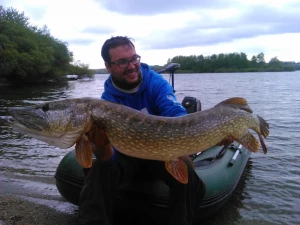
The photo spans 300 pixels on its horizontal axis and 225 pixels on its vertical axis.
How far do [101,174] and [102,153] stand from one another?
21cm

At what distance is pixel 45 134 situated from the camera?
8.95 ft

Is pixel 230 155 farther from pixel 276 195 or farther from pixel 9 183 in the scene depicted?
pixel 9 183

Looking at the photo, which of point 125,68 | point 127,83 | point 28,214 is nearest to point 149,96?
point 127,83

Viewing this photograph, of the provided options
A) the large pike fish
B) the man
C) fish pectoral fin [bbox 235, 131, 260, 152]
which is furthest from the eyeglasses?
fish pectoral fin [bbox 235, 131, 260, 152]

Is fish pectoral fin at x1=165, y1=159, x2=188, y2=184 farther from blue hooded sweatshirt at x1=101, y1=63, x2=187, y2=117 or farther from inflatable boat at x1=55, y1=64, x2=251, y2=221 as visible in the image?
blue hooded sweatshirt at x1=101, y1=63, x2=187, y2=117

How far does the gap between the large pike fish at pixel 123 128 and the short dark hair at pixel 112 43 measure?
743 millimetres

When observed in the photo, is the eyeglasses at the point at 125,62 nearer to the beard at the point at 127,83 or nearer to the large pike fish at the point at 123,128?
the beard at the point at 127,83

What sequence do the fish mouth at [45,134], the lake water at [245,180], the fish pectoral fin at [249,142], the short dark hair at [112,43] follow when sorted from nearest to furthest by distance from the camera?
1. the fish mouth at [45,134]
2. the fish pectoral fin at [249,142]
3. the short dark hair at [112,43]
4. the lake water at [245,180]

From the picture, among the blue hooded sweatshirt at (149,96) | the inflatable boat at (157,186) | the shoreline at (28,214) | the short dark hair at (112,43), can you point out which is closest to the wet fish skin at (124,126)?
the blue hooded sweatshirt at (149,96)

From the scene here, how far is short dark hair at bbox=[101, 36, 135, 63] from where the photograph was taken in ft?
11.0

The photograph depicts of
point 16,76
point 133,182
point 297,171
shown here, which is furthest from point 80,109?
point 16,76

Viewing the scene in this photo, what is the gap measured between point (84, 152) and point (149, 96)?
3.54 ft

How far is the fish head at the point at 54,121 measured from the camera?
106 inches

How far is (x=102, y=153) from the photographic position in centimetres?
289
